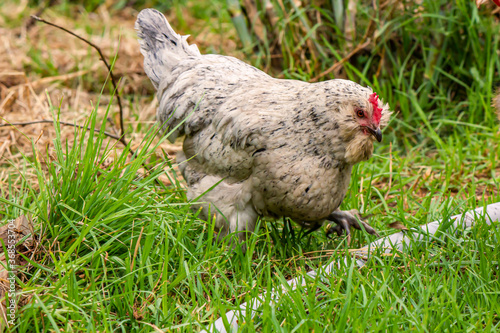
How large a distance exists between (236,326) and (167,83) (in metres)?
1.72

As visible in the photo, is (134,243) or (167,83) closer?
(134,243)

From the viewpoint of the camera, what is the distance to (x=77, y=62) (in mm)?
5703

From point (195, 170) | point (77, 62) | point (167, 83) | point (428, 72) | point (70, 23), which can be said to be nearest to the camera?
point (195, 170)

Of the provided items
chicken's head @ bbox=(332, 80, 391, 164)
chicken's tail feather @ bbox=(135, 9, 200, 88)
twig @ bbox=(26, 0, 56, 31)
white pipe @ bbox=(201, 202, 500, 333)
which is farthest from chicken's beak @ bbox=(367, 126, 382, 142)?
twig @ bbox=(26, 0, 56, 31)

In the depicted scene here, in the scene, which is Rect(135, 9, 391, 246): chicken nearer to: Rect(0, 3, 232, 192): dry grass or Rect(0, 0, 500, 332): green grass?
Rect(0, 0, 500, 332): green grass

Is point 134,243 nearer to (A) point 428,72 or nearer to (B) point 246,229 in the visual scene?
(B) point 246,229

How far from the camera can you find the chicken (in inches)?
112

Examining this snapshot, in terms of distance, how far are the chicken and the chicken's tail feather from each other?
0.21 m

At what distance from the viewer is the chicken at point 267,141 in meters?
2.85

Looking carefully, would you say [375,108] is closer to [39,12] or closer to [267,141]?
[267,141]

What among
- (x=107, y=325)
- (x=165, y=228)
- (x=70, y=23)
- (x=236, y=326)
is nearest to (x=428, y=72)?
(x=165, y=228)

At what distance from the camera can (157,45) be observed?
3.71 m

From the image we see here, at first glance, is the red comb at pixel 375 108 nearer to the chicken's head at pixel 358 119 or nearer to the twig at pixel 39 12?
the chicken's head at pixel 358 119

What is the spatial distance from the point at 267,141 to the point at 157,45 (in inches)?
48.4
